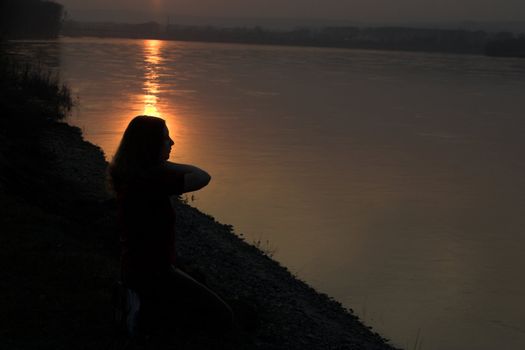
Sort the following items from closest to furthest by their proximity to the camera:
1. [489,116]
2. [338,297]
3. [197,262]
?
[197,262]
[338,297]
[489,116]

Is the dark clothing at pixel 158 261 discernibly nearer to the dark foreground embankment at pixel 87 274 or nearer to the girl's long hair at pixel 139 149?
the girl's long hair at pixel 139 149

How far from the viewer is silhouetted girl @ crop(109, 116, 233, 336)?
5.24m

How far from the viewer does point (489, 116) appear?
4434 cm

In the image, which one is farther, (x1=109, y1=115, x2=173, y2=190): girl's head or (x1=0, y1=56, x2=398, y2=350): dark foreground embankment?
(x1=0, y1=56, x2=398, y2=350): dark foreground embankment

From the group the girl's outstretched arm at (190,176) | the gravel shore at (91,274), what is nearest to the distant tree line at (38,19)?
the gravel shore at (91,274)

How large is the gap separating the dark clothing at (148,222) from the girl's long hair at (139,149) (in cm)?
6

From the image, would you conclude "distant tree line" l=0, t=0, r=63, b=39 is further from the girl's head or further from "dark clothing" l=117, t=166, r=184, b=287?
the girl's head

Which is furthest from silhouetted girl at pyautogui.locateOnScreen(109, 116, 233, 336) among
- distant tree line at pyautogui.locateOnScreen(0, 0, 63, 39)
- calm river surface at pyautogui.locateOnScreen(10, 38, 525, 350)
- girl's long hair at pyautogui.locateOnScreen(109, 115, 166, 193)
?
distant tree line at pyautogui.locateOnScreen(0, 0, 63, 39)

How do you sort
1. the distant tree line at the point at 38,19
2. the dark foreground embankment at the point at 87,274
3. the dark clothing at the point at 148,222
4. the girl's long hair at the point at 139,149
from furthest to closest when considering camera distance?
the distant tree line at the point at 38,19
the dark foreground embankment at the point at 87,274
the dark clothing at the point at 148,222
the girl's long hair at the point at 139,149

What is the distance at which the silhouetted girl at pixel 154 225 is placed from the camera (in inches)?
206

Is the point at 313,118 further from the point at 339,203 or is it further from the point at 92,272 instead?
the point at 92,272

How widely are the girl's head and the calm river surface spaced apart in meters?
6.94

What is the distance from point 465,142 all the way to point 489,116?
12027 mm

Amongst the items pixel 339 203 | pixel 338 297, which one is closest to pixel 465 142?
pixel 339 203
